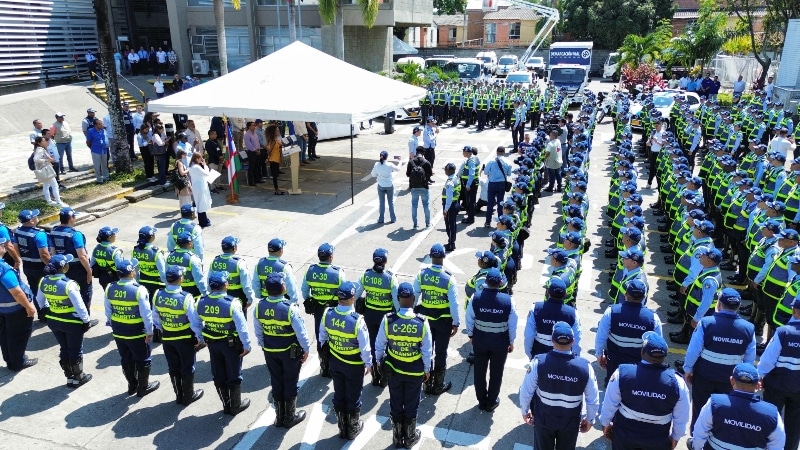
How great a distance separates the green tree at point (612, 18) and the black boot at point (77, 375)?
5352cm

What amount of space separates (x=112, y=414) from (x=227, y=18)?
32565 mm

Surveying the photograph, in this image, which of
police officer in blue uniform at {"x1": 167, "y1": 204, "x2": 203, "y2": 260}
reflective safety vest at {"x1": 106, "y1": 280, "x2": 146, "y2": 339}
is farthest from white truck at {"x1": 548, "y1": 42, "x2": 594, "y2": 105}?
reflective safety vest at {"x1": 106, "y1": 280, "x2": 146, "y2": 339}

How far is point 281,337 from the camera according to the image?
590 cm

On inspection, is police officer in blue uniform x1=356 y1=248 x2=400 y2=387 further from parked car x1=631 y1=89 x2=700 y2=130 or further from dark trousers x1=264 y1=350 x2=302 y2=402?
parked car x1=631 y1=89 x2=700 y2=130

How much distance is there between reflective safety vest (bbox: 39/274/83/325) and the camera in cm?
657

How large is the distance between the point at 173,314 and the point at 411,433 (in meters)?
2.81

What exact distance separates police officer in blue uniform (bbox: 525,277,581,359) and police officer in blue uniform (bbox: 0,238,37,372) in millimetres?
5913

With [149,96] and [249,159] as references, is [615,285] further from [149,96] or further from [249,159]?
[149,96]

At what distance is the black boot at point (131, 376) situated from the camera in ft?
22.1

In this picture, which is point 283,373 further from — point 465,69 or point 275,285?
point 465,69

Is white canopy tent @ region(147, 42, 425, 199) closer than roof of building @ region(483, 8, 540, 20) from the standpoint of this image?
Yes

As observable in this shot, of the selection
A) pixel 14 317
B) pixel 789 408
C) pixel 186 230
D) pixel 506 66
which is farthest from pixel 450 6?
pixel 789 408

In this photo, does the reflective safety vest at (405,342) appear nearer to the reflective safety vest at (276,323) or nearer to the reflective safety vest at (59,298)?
the reflective safety vest at (276,323)

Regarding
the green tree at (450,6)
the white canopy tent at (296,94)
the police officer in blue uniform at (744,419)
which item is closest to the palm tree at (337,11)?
the white canopy tent at (296,94)
